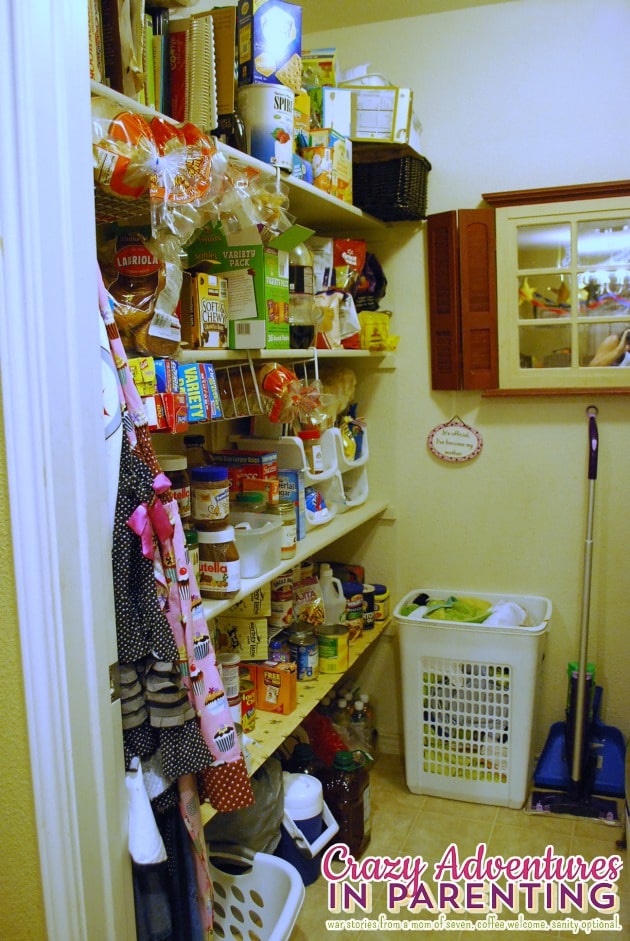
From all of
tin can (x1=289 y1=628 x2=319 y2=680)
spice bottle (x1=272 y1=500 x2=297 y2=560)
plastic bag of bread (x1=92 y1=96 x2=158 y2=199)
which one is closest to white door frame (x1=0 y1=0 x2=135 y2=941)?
plastic bag of bread (x1=92 y1=96 x2=158 y2=199)

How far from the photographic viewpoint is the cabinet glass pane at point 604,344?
8.49 ft

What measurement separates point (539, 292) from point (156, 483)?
1.85 meters

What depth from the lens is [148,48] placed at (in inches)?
62.4

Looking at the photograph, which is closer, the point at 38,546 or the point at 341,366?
the point at 38,546

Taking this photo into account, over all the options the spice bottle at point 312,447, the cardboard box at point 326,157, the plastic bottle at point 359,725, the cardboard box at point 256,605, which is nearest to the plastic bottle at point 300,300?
the cardboard box at point 326,157

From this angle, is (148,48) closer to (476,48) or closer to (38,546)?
(38,546)

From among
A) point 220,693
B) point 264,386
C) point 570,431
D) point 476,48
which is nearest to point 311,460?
point 264,386

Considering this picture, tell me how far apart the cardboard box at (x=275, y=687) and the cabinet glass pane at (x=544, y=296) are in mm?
1390

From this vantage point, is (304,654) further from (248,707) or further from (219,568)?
(219,568)

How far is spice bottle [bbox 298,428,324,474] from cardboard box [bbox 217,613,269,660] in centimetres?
56

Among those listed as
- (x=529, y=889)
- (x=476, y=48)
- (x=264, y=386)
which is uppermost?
(x=476, y=48)

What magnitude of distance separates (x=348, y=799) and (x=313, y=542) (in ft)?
2.43

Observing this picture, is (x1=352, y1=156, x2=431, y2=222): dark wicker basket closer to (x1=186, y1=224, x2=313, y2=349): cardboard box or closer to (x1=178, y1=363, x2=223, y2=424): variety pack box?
(x1=186, y1=224, x2=313, y2=349): cardboard box

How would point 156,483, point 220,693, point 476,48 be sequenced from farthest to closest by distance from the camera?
point 476,48, point 220,693, point 156,483
